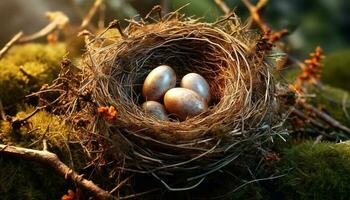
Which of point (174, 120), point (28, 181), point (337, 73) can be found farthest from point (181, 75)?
point (337, 73)

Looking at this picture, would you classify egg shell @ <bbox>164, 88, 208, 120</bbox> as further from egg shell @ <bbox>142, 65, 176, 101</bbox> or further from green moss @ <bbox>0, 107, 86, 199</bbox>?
green moss @ <bbox>0, 107, 86, 199</bbox>

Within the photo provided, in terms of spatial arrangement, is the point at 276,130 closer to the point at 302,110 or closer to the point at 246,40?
the point at 246,40

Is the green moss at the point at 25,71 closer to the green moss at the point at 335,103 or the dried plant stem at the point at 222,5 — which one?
the dried plant stem at the point at 222,5

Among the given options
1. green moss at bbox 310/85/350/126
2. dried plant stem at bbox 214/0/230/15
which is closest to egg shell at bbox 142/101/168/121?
dried plant stem at bbox 214/0/230/15

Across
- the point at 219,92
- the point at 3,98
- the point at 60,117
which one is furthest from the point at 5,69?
the point at 219,92

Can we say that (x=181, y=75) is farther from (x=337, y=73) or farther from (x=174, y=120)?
(x=337, y=73)

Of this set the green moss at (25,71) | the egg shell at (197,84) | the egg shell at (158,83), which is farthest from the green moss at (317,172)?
the green moss at (25,71)
